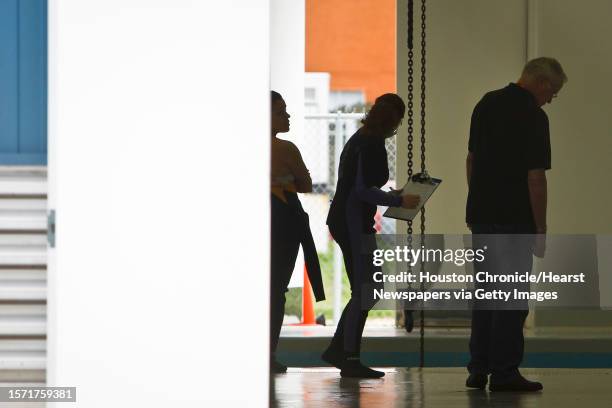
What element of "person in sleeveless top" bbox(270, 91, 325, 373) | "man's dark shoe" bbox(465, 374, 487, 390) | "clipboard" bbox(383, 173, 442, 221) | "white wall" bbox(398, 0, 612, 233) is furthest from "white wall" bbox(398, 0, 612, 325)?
"person in sleeveless top" bbox(270, 91, 325, 373)

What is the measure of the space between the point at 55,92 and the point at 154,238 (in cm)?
44

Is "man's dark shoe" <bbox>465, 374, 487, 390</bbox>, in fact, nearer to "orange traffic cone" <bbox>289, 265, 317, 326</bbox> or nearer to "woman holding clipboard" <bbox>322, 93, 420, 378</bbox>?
"woman holding clipboard" <bbox>322, 93, 420, 378</bbox>

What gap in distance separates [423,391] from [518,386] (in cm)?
40

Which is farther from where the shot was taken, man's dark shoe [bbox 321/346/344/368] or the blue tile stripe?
the blue tile stripe

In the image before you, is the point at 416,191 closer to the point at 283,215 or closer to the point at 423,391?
the point at 423,391

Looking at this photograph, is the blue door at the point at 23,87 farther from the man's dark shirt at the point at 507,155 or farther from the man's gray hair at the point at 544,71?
the man's gray hair at the point at 544,71

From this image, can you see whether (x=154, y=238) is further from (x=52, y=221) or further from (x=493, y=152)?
(x=493, y=152)

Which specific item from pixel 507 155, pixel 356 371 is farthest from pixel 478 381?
pixel 507 155

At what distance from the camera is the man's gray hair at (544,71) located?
17.4 ft

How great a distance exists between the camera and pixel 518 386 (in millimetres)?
5402

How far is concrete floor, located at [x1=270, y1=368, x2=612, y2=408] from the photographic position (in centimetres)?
510

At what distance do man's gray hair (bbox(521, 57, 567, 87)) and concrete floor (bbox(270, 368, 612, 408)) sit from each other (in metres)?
1.26

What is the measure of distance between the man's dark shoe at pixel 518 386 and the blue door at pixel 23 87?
2.49 metres

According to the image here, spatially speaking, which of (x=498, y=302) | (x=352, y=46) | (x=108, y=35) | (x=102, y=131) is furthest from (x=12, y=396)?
(x=352, y=46)
